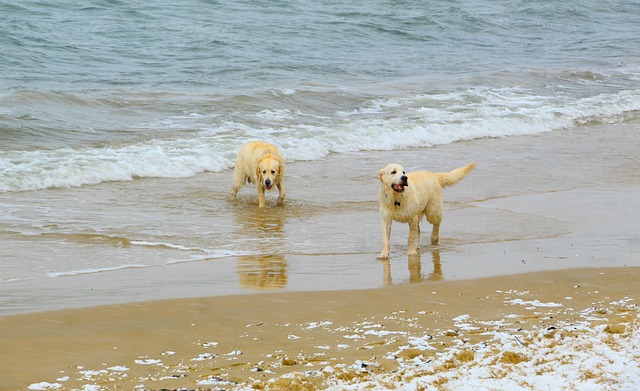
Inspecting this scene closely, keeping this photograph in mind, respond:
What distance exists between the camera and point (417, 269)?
8430mm

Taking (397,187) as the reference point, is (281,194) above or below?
below

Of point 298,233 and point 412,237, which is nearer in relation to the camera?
point 412,237

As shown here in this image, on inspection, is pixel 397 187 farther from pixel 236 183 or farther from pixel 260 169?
pixel 236 183

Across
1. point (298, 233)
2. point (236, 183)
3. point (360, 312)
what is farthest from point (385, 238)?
point (236, 183)

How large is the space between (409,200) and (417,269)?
0.93 metres

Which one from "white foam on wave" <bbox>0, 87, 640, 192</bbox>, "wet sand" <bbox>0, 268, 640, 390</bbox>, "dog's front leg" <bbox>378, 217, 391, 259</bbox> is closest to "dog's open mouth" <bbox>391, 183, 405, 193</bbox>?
"dog's front leg" <bbox>378, 217, 391, 259</bbox>

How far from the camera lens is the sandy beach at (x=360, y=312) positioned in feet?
17.3

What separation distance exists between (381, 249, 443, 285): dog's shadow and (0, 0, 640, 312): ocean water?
74cm

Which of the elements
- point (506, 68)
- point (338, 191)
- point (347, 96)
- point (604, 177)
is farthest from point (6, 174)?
point (506, 68)

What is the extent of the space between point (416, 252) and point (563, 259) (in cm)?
139

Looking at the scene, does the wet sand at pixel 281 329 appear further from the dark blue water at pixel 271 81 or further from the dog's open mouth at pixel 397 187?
the dark blue water at pixel 271 81

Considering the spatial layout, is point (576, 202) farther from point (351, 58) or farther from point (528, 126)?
point (351, 58)

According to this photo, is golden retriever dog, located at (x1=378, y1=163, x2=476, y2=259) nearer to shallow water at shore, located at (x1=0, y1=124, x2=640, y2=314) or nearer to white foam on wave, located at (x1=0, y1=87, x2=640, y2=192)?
shallow water at shore, located at (x1=0, y1=124, x2=640, y2=314)

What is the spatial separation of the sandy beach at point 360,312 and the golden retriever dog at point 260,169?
411mm
